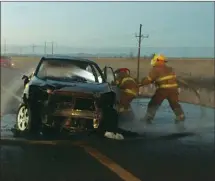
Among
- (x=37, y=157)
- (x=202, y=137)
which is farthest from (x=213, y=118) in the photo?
(x=37, y=157)

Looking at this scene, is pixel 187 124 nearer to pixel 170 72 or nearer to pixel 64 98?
pixel 170 72

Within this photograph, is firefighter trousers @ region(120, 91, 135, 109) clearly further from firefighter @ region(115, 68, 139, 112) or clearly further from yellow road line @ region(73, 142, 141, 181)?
yellow road line @ region(73, 142, 141, 181)

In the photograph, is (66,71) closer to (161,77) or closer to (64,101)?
(64,101)

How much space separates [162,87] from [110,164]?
4.25m

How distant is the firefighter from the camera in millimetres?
10789

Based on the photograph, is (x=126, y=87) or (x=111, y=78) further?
(x=126, y=87)

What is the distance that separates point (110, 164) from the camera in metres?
7.55

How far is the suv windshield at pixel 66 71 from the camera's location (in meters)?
9.63

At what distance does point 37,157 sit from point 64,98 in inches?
50.5

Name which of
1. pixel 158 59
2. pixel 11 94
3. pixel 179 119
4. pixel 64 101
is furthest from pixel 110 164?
pixel 11 94

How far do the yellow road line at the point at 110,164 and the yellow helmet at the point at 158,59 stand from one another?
2.86m

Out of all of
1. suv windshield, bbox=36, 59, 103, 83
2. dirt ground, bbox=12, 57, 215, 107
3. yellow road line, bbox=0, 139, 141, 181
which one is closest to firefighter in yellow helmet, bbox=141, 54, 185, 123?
dirt ground, bbox=12, 57, 215, 107

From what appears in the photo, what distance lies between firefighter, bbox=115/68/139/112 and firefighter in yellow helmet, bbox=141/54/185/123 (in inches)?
10.7

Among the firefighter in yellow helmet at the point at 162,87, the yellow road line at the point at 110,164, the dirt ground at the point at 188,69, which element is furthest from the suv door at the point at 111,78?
the yellow road line at the point at 110,164
